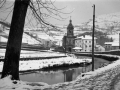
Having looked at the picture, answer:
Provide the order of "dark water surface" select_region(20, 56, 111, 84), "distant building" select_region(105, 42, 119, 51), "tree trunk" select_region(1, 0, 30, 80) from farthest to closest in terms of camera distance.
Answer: "distant building" select_region(105, 42, 119, 51) → "dark water surface" select_region(20, 56, 111, 84) → "tree trunk" select_region(1, 0, 30, 80)

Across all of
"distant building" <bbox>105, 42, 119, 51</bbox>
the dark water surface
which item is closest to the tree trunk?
the dark water surface

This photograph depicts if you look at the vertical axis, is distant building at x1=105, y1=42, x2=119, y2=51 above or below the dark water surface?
above

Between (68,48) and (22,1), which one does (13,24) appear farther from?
(68,48)

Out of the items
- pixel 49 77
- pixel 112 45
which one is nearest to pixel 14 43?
pixel 49 77

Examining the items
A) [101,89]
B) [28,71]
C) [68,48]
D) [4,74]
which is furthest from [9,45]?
[68,48]

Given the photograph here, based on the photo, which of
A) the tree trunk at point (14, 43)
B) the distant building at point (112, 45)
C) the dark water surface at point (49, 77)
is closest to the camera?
the tree trunk at point (14, 43)

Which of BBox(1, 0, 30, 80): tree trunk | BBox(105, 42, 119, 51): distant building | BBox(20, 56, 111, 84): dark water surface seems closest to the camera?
BBox(1, 0, 30, 80): tree trunk

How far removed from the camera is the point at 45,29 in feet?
26.4

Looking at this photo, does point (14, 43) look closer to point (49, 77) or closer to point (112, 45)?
point (49, 77)

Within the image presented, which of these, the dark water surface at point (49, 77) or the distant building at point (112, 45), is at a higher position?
the distant building at point (112, 45)

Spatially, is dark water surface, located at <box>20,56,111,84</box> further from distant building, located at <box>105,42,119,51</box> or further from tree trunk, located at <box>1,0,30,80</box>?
distant building, located at <box>105,42,119,51</box>

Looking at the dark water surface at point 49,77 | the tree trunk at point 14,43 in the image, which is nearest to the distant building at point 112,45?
the dark water surface at point 49,77

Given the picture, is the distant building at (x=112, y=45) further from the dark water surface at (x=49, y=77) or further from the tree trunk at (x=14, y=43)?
the tree trunk at (x=14, y=43)

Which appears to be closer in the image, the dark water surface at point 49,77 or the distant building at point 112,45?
the dark water surface at point 49,77
